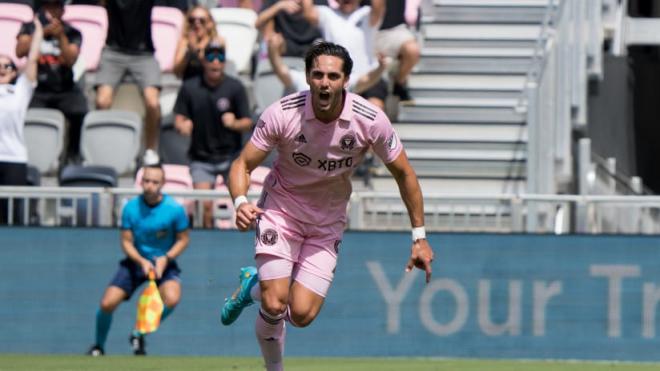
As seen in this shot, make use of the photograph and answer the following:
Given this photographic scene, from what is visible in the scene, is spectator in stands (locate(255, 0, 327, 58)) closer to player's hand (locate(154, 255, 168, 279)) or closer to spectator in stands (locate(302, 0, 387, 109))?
spectator in stands (locate(302, 0, 387, 109))

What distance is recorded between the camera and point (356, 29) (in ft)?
65.7

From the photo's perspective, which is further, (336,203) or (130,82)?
(130,82)

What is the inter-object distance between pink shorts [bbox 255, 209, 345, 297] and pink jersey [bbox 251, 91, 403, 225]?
5.4 inches

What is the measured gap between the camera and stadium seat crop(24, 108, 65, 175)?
19.5 meters

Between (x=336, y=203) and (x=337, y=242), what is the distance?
29 centimetres

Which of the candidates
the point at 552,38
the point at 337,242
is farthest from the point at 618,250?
the point at 337,242

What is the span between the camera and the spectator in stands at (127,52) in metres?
20.0

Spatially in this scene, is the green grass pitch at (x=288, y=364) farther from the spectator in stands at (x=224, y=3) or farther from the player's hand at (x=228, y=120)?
the spectator in stands at (x=224, y=3)

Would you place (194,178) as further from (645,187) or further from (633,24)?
(645,187)

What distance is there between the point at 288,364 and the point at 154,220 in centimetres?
209

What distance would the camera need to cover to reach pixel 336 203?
12.2 metres

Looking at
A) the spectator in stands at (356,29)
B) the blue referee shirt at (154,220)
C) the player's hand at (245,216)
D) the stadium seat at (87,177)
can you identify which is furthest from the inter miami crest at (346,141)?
the spectator in stands at (356,29)

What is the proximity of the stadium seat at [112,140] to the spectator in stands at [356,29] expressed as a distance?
7.47ft

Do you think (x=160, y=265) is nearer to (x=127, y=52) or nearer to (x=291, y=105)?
(x=127, y=52)
